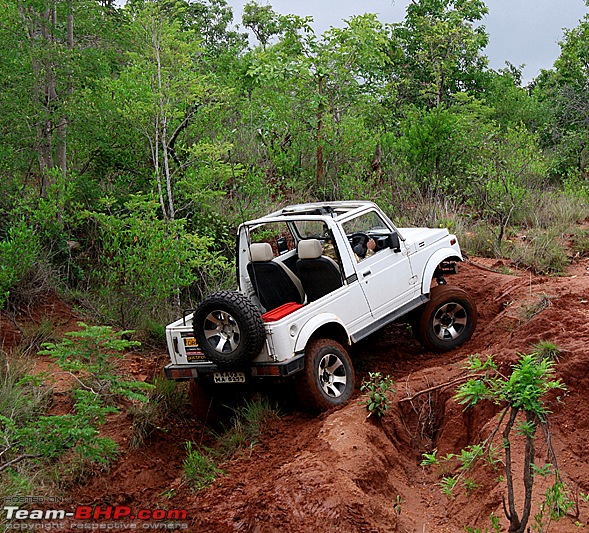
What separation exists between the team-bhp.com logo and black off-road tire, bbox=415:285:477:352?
13.2 ft

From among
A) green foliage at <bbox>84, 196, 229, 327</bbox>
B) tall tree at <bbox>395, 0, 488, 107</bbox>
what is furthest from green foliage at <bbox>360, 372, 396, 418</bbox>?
tall tree at <bbox>395, 0, 488, 107</bbox>

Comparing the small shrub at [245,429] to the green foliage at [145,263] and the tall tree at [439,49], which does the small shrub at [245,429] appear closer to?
the green foliage at [145,263]

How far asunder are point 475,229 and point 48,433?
9758mm

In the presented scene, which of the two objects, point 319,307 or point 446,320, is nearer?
point 319,307

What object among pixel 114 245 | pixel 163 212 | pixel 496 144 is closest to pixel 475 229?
pixel 496 144

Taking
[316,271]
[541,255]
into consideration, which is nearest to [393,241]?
[316,271]

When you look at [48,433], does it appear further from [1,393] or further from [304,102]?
[304,102]

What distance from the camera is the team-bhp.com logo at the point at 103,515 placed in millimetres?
5773

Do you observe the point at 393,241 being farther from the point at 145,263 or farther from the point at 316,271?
the point at 145,263

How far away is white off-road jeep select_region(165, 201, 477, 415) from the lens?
23.3 ft

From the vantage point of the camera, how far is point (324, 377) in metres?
7.52

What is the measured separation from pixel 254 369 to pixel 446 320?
9.65 ft

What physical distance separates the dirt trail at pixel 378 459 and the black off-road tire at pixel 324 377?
239 millimetres

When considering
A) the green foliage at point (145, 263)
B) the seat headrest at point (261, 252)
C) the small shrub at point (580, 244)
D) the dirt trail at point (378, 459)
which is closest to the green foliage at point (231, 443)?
the dirt trail at point (378, 459)
